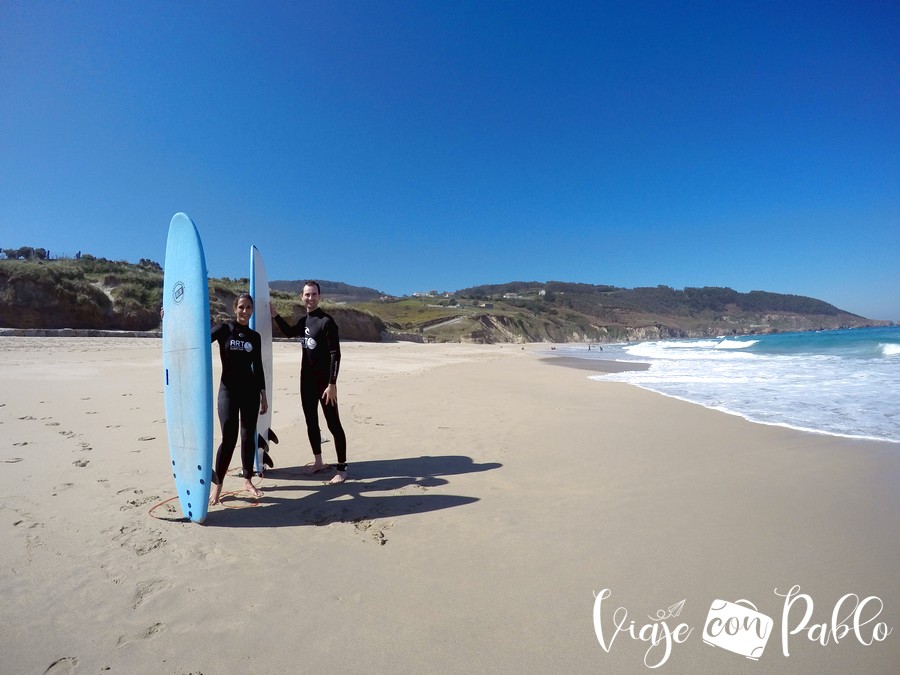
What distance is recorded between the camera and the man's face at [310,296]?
4.24m

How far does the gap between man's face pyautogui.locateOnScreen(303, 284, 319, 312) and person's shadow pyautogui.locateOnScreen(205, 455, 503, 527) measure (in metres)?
1.63

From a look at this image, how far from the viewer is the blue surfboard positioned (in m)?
3.07

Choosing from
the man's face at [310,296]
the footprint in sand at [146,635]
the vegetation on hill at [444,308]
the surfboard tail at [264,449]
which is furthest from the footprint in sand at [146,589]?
the vegetation on hill at [444,308]

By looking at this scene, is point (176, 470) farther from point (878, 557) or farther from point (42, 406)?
point (878, 557)

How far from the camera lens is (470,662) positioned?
1.76m

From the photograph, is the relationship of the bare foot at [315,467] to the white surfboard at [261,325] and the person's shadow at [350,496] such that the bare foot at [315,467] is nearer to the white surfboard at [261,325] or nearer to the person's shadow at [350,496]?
the person's shadow at [350,496]

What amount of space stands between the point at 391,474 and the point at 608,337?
95.5 metres

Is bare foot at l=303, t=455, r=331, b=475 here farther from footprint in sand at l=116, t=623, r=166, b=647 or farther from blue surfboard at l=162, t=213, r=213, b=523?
footprint in sand at l=116, t=623, r=166, b=647

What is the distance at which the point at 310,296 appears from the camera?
4.25 metres

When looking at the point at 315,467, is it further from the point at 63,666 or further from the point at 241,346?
the point at 63,666

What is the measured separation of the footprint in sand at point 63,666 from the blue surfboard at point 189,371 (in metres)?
1.28

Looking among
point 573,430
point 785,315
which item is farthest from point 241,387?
point 785,315

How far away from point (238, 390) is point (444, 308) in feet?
261

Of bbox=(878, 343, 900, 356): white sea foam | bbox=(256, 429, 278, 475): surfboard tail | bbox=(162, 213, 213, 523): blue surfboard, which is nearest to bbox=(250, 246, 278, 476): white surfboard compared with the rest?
bbox=(256, 429, 278, 475): surfboard tail
